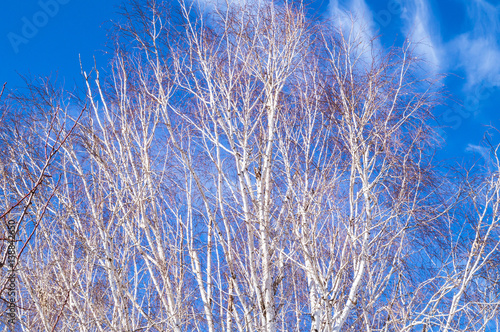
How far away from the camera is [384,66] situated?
6.53 meters

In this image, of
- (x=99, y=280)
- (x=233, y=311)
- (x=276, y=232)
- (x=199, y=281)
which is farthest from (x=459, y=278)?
(x=99, y=280)

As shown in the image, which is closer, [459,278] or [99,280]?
[459,278]

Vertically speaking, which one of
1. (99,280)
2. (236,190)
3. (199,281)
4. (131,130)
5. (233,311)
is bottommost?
(233,311)

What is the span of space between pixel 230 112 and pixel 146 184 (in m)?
1.52

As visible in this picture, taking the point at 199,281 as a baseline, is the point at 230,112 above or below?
above

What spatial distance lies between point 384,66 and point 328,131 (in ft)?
4.24

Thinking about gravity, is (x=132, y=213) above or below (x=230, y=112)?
below

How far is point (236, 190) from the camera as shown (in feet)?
18.7

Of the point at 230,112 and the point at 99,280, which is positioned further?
the point at 99,280

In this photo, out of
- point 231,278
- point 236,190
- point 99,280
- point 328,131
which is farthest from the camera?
point 99,280

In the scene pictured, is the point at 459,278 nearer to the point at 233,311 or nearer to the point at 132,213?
the point at 233,311

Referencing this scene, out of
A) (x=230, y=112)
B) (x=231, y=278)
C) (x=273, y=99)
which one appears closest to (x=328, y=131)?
(x=273, y=99)

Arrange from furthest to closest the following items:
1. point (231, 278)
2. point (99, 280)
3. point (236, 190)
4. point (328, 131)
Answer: point (99, 280) → point (328, 131) → point (236, 190) → point (231, 278)

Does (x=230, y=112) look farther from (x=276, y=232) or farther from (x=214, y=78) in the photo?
(x=276, y=232)
